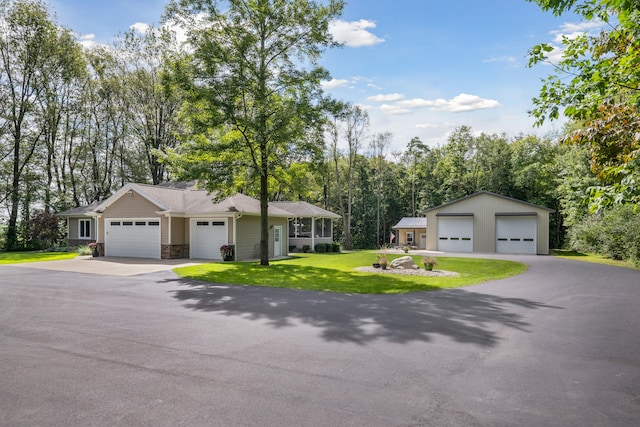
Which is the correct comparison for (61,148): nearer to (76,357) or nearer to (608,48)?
→ (76,357)

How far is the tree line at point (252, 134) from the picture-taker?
7.21 meters

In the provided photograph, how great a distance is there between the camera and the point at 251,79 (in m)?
16.2

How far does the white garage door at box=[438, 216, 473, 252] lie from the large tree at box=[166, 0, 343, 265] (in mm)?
16229

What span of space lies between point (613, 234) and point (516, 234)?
22.4ft

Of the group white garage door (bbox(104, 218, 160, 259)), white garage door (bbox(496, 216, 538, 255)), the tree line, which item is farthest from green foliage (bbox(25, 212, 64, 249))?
white garage door (bbox(496, 216, 538, 255))

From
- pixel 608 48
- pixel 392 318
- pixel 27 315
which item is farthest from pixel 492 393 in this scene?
pixel 27 315

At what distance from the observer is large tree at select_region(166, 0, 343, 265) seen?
1558 centimetres

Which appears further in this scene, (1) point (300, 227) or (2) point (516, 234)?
(1) point (300, 227)

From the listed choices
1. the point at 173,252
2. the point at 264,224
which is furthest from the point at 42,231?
the point at 264,224

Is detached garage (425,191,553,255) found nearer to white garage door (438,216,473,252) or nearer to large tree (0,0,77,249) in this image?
white garage door (438,216,473,252)

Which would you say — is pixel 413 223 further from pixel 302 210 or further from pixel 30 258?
pixel 30 258

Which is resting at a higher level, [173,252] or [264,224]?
[264,224]

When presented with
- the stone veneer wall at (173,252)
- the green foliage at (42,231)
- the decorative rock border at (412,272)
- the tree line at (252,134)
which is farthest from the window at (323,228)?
the green foliage at (42,231)

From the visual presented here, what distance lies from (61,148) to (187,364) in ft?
→ 121
